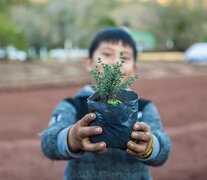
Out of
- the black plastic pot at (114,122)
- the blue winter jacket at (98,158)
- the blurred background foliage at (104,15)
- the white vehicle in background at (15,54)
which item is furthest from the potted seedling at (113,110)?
the blurred background foliage at (104,15)

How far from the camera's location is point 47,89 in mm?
13359

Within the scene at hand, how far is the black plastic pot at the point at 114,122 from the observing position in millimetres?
1569

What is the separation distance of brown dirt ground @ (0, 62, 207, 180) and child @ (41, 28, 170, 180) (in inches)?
20.8

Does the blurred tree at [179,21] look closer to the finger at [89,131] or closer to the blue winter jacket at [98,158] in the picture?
the blue winter jacket at [98,158]

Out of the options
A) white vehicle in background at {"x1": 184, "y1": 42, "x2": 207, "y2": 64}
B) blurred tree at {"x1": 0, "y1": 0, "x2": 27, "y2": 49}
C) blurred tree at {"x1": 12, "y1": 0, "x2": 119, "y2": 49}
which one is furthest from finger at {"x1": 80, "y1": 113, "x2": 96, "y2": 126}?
blurred tree at {"x1": 12, "y1": 0, "x2": 119, "y2": 49}

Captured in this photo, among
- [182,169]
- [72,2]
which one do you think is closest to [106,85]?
[182,169]

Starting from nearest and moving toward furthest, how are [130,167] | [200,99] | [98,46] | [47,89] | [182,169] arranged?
[130,167], [98,46], [182,169], [200,99], [47,89]

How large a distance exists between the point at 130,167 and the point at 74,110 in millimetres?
387

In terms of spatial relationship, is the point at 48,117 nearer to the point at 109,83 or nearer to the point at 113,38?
the point at 113,38

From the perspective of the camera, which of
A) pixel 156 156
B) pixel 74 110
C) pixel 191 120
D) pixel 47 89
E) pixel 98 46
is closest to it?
pixel 156 156

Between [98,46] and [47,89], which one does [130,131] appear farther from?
[47,89]

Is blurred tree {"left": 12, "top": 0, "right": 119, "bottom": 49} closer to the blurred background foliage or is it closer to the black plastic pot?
the blurred background foliage

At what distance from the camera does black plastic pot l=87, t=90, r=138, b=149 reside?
157 centimetres

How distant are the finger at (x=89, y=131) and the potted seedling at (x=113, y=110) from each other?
21 millimetres
